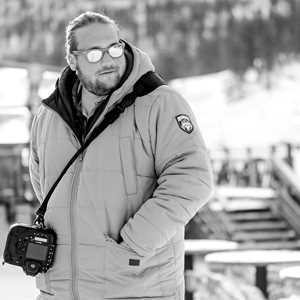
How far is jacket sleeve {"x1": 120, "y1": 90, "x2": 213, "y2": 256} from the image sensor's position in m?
3.38

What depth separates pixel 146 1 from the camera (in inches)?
1052

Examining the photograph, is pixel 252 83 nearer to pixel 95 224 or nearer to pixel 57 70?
pixel 57 70

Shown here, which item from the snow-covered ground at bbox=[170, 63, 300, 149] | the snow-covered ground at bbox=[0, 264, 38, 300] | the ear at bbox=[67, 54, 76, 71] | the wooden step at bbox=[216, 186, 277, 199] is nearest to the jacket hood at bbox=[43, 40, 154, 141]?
the ear at bbox=[67, 54, 76, 71]

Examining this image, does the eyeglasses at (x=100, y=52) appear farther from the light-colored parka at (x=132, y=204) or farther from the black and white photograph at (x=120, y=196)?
the light-colored parka at (x=132, y=204)

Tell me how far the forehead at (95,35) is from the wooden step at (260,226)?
13.6 m

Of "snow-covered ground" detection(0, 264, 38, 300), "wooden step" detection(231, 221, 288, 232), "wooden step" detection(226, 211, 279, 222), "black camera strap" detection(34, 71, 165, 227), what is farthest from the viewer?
"wooden step" detection(226, 211, 279, 222)

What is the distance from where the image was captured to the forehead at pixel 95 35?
140 inches

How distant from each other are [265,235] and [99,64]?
13.5 m

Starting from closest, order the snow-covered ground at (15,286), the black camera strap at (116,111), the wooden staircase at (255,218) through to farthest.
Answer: the black camera strap at (116,111)
the snow-covered ground at (15,286)
the wooden staircase at (255,218)

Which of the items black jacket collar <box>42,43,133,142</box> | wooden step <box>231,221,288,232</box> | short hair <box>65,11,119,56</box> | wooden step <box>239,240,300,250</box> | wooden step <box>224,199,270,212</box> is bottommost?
wooden step <box>239,240,300,250</box>

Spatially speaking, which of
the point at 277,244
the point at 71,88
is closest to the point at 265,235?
the point at 277,244

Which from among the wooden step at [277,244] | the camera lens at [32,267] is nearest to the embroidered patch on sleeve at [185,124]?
the camera lens at [32,267]

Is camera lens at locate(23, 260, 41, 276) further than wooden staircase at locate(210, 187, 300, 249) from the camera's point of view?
No

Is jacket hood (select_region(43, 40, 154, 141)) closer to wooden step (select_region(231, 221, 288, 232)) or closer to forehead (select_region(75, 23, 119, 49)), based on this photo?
forehead (select_region(75, 23, 119, 49))
